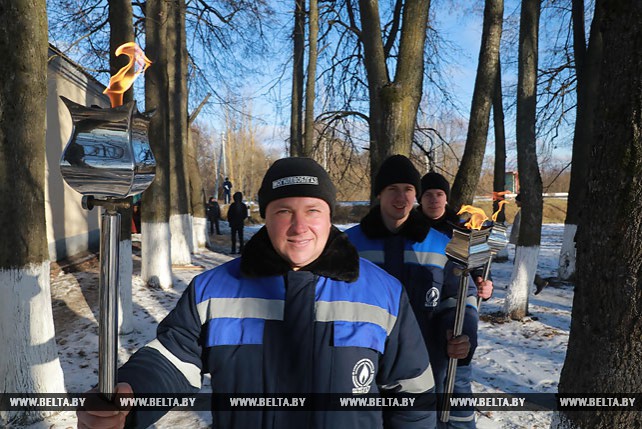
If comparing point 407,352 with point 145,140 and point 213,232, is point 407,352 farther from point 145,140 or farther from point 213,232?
point 213,232

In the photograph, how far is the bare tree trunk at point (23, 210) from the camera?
3.06 meters

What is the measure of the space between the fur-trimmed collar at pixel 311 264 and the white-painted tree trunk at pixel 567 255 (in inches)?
350

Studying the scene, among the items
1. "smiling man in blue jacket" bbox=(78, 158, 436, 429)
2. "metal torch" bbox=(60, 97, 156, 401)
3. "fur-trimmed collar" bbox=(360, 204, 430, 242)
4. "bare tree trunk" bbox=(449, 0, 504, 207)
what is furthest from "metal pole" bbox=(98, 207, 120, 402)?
"bare tree trunk" bbox=(449, 0, 504, 207)

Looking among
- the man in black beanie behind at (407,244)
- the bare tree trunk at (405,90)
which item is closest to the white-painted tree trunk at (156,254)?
the bare tree trunk at (405,90)

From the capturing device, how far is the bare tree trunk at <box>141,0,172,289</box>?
7.26 meters

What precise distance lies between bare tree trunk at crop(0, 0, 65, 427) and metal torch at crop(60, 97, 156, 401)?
2618 millimetres

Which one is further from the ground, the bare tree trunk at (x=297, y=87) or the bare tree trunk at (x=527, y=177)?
the bare tree trunk at (x=297, y=87)

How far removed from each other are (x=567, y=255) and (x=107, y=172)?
10046 millimetres

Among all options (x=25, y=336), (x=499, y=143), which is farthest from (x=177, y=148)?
(x=499, y=143)

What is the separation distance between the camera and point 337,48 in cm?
1016

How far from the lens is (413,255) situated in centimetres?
252

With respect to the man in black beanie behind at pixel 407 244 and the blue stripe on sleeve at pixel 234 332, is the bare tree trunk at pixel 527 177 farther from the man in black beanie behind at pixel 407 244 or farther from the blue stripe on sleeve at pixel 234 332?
the blue stripe on sleeve at pixel 234 332

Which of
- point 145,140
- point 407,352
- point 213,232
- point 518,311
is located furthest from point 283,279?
point 213,232

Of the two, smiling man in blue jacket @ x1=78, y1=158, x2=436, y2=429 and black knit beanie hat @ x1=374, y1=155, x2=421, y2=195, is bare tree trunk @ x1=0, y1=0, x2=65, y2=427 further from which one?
black knit beanie hat @ x1=374, y1=155, x2=421, y2=195
